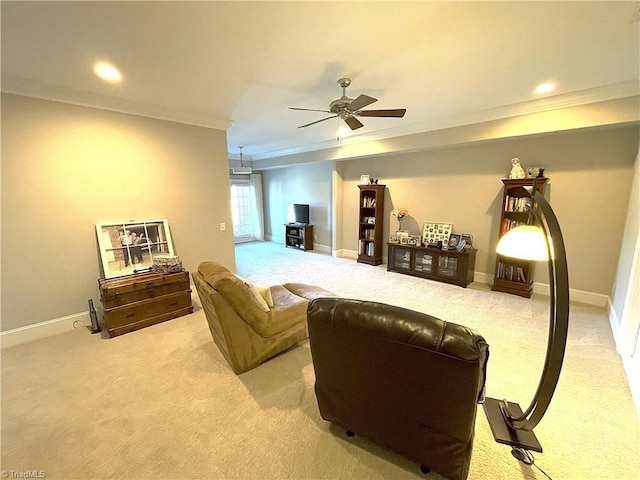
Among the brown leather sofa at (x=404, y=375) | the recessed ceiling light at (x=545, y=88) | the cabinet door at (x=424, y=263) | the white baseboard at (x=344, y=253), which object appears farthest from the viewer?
the white baseboard at (x=344, y=253)

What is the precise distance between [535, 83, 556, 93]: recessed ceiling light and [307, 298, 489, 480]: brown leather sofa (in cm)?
319

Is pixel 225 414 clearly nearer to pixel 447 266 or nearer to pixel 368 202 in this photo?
pixel 447 266

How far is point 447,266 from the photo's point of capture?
4.60 metres

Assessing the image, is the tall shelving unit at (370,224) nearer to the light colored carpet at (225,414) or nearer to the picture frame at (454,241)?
the picture frame at (454,241)

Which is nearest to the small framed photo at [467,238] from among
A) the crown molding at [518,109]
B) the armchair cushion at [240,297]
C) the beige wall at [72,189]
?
the crown molding at [518,109]

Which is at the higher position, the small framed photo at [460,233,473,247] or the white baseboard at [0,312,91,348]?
the small framed photo at [460,233,473,247]

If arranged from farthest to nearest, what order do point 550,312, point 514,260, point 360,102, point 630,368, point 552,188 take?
point 514,260, point 552,188, point 360,102, point 630,368, point 550,312

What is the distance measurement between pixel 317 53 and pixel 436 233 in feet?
12.4

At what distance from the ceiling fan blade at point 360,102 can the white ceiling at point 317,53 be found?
28cm

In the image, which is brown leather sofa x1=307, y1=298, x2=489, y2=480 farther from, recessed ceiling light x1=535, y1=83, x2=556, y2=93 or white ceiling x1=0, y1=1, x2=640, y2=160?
recessed ceiling light x1=535, y1=83, x2=556, y2=93

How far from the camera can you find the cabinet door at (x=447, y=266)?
14.8 ft

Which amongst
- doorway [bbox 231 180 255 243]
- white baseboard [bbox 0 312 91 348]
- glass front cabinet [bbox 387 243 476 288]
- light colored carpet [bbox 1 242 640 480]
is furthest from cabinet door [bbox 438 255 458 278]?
doorway [bbox 231 180 255 243]

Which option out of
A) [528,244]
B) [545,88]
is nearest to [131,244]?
[528,244]

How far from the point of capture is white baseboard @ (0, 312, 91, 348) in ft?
9.22
